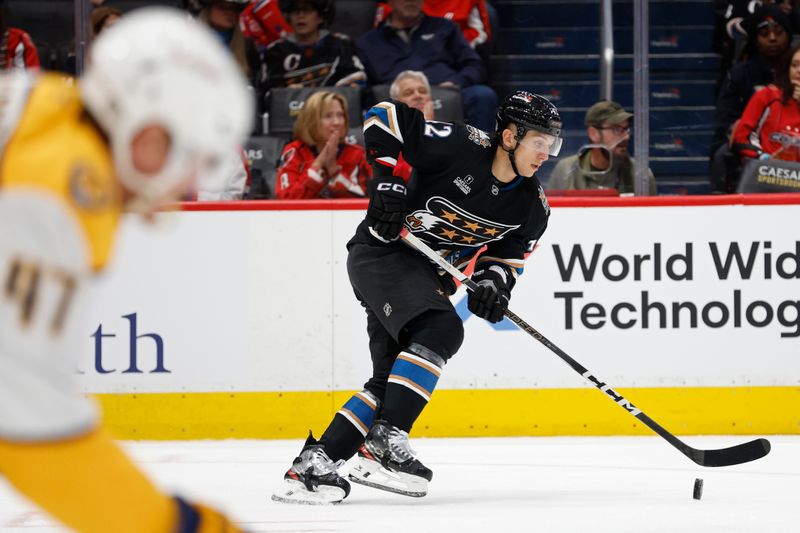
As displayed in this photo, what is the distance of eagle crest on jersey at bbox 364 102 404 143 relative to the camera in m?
3.76

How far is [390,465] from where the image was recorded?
366 centimetres

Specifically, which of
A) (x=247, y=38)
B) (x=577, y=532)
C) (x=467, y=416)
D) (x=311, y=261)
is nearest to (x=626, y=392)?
(x=467, y=416)

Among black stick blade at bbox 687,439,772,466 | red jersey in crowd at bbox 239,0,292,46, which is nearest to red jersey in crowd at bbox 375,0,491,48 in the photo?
red jersey in crowd at bbox 239,0,292,46

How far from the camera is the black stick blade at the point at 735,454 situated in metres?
3.92

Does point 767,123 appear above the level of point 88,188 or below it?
below

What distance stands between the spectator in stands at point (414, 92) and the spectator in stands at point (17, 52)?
154 cm

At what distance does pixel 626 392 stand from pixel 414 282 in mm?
1569

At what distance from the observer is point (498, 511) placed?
141 inches

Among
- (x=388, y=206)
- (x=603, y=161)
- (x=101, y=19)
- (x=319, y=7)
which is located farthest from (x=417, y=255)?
(x=319, y=7)

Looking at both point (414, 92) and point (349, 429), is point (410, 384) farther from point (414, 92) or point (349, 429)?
point (414, 92)

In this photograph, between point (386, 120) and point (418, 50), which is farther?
point (418, 50)

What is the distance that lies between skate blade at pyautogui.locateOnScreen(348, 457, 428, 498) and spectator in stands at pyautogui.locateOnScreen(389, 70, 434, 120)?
194 cm

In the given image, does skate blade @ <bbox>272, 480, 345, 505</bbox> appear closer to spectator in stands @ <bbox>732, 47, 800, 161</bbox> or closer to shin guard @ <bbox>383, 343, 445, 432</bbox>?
shin guard @ <bbox>383, 343, 445, 432</bbox>

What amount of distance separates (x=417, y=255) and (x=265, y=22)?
2520 millimetres
